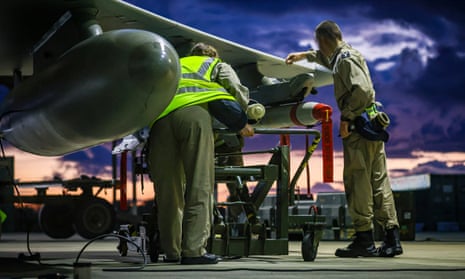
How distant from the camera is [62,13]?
6824mm

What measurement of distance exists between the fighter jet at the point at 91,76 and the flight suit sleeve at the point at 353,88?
1470 mm

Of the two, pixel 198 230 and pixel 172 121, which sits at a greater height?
pixel 172 121

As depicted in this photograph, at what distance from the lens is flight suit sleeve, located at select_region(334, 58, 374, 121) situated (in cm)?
603

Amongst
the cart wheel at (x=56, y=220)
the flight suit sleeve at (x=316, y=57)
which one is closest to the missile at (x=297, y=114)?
the flight suit sleeve at (x=316, y=57)

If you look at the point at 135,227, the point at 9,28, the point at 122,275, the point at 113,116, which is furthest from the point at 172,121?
the point at 9,28

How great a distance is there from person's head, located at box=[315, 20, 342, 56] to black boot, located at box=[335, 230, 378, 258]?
1.58 metres

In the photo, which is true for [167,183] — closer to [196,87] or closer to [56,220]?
[196,87]

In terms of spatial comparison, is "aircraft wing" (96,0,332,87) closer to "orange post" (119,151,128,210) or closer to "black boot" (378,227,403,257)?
"orange post" (119,151,128,210)

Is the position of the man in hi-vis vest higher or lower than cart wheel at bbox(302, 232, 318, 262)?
higher

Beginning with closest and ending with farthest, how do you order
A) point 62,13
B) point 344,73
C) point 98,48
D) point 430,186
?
point 98,48 < point 344,73 < point 62,13 < point 430,186

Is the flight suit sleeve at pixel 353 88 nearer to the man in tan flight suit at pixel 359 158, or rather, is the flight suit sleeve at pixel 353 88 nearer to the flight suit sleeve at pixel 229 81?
the man in tan flight suit at pixel 359 158

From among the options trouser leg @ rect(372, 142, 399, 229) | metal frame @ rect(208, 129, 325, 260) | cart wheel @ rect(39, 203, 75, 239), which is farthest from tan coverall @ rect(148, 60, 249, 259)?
cart wheel @ rect(39, 203, 75, 239)

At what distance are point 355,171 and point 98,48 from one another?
8.22 feet

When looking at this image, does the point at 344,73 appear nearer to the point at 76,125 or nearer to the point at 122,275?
the point at 76,125
